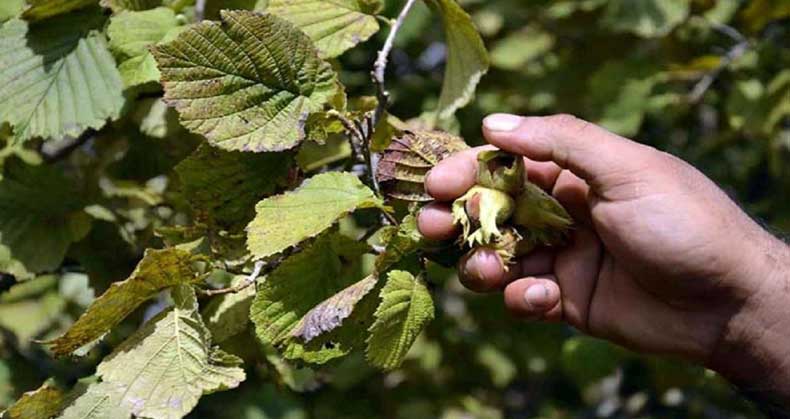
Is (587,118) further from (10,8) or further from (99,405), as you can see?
Answer: (99,405)

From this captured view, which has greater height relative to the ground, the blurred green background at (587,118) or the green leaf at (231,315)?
the green leaf at (231,315)

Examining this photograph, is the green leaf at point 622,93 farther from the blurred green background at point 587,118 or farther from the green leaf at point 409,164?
the green leaf at point 409,164

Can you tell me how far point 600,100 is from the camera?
9.53ft

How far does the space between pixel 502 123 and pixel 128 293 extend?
0.46 meters

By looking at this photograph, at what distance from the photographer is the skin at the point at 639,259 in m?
1.39

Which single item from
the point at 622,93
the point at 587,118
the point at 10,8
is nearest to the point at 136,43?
the point at 10,8

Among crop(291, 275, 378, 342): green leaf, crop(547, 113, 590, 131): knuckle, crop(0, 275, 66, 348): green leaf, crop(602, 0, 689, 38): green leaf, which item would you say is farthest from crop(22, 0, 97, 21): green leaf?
crop(602, 0, 689, 38): green leaf

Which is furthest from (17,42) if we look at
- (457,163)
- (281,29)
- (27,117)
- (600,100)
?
(600,100)

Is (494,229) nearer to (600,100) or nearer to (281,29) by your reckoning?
(281,29)

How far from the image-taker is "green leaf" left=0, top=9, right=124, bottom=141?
1.63 metres

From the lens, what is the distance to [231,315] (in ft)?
5.01

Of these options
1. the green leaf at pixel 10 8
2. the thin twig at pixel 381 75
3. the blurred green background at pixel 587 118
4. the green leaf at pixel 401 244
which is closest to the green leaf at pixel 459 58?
the thin twig at pixel 381 75

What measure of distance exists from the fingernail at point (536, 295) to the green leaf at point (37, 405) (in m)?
0.55

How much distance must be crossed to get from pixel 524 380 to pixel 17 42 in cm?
216
